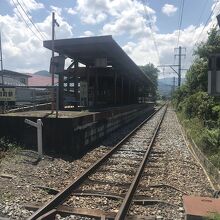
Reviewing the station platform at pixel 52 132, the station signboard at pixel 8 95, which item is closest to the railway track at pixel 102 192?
the station platform at pixel 52 132

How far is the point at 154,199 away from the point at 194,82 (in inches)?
1297

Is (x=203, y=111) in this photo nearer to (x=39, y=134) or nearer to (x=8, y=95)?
(x=8, y=95)

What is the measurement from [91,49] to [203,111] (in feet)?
25.4

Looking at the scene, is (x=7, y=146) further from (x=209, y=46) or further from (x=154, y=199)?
(x=209, y=46)

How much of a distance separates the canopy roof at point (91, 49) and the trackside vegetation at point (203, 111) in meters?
5.76

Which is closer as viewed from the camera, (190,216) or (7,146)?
(190,216)

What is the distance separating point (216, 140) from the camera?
1305 cm

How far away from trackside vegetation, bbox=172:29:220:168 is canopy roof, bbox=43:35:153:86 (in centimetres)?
576

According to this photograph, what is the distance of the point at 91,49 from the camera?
24484 mm

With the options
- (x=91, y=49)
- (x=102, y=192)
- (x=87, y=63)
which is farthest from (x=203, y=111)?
(x=102, y=192)

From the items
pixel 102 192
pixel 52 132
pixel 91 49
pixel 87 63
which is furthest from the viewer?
pixel 87 63

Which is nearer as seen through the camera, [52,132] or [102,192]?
[102,192]

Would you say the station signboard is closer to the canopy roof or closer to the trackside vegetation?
the canopy roof

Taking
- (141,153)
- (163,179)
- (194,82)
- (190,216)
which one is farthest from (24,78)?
(190,216)
